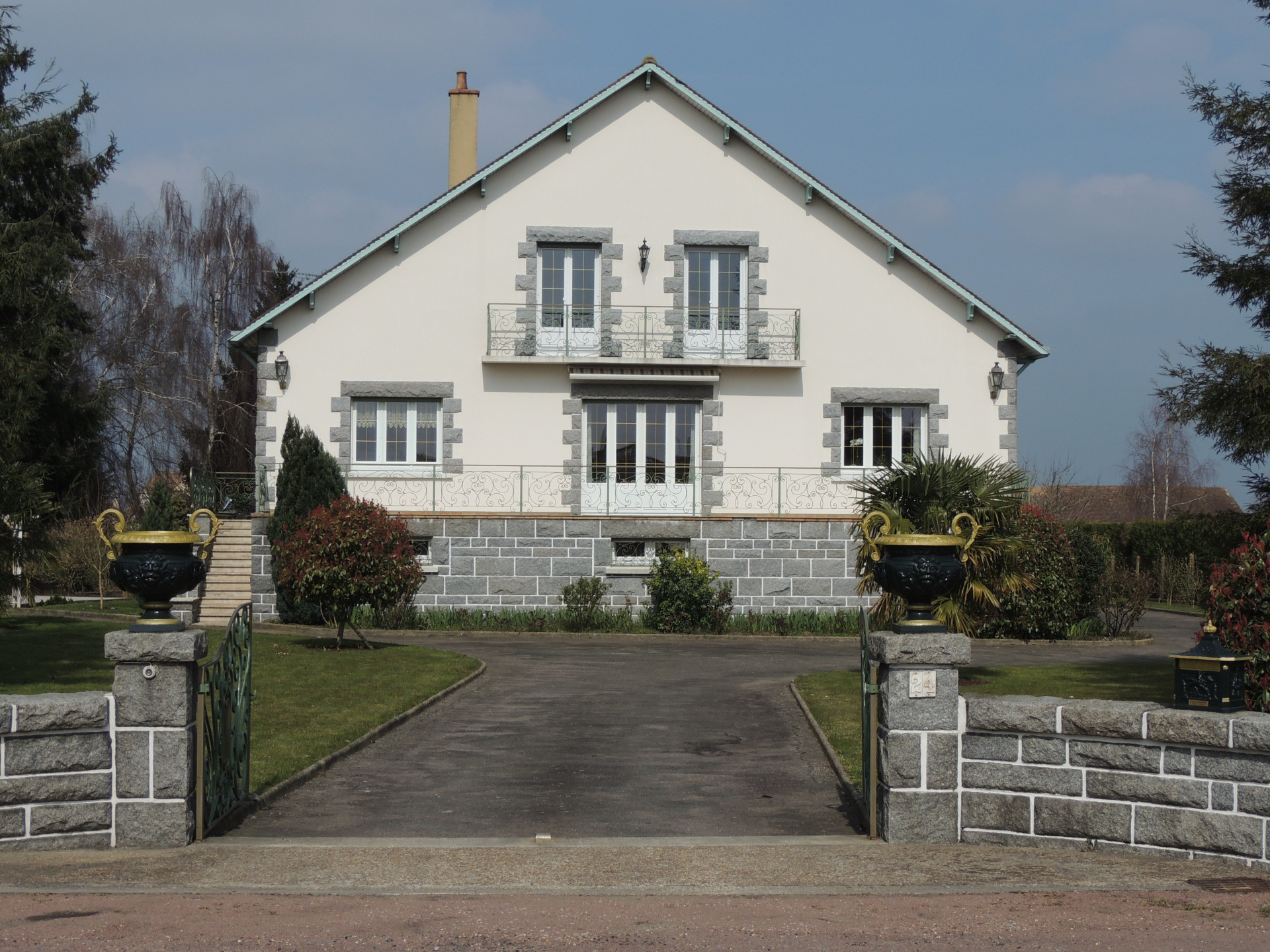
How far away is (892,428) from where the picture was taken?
25.6 metres

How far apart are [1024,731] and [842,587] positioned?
16382 millimetres

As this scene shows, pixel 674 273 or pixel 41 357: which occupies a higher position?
pixel 674 273

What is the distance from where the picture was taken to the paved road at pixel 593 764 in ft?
29.2

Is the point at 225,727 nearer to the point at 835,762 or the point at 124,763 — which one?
the point at 124,763

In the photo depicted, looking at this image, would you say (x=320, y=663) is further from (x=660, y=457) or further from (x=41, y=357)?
(x=660, y=457)

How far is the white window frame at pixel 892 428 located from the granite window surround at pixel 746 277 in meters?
2.29

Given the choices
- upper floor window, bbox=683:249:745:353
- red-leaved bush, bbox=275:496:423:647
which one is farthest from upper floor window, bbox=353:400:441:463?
red-leaved bush, bbox=275:496:423:647

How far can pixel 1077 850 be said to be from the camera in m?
7.71

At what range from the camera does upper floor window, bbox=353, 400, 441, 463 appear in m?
25.0

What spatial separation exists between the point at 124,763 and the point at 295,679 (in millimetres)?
7969

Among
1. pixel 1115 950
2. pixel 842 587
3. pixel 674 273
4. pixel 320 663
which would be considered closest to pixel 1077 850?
pixel 1115 950

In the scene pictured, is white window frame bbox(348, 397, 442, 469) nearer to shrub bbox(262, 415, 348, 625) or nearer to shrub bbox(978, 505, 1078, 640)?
shrub bbox(262, 415, 348, 625)

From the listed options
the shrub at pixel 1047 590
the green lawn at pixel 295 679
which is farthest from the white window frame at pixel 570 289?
the shrub at pixel 1047 590

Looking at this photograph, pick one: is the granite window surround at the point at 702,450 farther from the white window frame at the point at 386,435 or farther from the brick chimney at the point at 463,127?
the brick chimney at the point at 463,127
